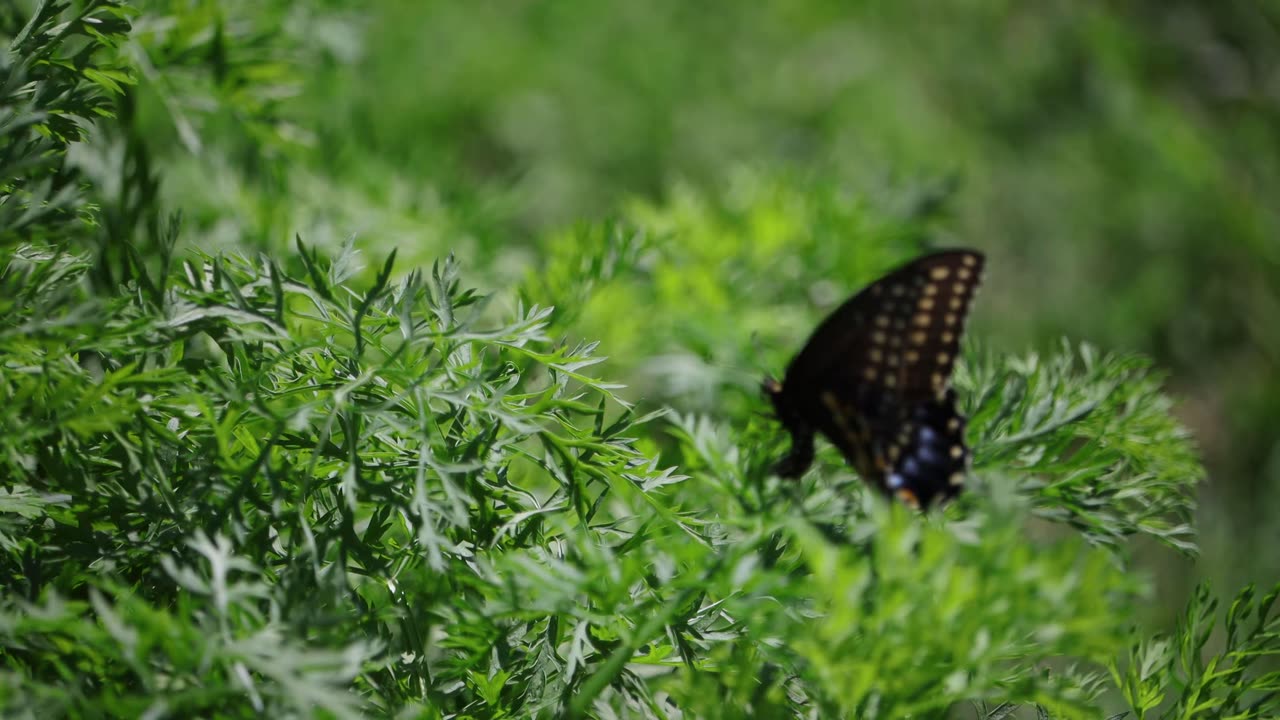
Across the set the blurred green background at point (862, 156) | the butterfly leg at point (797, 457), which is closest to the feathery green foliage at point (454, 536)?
the butterfly leg at point (797, 457)

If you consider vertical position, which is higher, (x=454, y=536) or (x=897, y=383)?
(x=897, y=383)

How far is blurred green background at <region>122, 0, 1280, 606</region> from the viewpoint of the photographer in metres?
1.27

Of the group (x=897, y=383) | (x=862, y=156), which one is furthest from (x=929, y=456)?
(x=862, y=156)

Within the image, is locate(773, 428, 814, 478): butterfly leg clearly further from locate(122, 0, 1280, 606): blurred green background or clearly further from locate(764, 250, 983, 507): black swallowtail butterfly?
locate(122, 0, 1280, 606): blurred green background

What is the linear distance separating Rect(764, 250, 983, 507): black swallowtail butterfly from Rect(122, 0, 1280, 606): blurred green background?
1.52 feet

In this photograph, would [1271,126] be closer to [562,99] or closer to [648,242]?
[562,99]

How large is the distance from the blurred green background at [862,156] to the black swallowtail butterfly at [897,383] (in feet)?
1.52

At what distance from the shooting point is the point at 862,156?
201 centimetres

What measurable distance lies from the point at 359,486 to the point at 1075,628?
43cm

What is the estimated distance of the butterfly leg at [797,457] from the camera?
26.9 inches

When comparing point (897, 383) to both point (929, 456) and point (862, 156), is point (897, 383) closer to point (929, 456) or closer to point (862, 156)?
point (929, 456)

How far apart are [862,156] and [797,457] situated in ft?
4.83

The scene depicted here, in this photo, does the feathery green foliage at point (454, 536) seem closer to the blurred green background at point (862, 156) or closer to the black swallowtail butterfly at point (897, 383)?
the black swallowtail butterfly at point (897, 383)

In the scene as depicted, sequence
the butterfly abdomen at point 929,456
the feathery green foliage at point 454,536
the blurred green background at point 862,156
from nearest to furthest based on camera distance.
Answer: the feathery green foliage at point 454,536 → the butterfly abdomen at point 929,456 → the blurred green background at point 862,156
